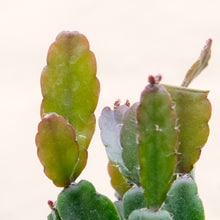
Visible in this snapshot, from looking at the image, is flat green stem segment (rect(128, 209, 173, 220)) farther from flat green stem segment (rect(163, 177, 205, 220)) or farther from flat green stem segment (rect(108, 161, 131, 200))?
flat green stem segment (rect(108, 161, 131, 200))

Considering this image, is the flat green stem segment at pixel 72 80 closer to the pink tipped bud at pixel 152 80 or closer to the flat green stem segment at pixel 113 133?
the flat green stem segment at pixel 113 133

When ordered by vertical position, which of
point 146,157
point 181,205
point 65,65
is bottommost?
point 181,205

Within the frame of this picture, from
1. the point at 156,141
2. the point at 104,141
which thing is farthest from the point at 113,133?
the point at 156,141

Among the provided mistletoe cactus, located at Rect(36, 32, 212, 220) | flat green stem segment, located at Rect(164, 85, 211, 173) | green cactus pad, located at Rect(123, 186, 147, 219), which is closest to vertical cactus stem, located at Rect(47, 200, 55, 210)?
mistletoe cactus, located at Rect(36, 32, 212, 220)

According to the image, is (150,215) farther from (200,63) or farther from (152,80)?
(200,63)

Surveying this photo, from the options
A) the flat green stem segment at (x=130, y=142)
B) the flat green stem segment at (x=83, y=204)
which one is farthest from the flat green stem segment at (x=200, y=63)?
the flat green stem segment at (x=83, y=204)

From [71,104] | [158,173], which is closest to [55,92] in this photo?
[71,104]

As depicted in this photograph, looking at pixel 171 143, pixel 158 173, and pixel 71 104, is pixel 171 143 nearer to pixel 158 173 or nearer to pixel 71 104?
pixel 158 173
